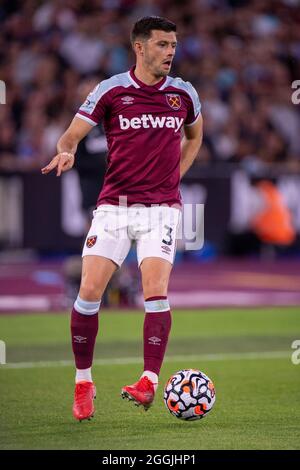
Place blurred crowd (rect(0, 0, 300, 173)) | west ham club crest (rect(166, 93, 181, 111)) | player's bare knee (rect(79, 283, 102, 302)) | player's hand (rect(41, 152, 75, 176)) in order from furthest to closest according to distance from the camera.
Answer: blurred crowd (rect(0, 0, 300, 173)) < west ham club crest (rect(166, 93, 181, 111)) < player's bare knee (rect(79, 283, 102, 302)) < player's hand (rect(41, 152, 75, 176))

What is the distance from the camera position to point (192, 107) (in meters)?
7.66

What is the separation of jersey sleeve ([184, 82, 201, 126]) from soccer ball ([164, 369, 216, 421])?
1827 mm

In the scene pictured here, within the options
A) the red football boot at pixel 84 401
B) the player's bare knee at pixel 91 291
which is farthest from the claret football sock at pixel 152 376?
the player's bare knee at pixel 91 291

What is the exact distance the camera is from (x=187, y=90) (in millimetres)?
7598

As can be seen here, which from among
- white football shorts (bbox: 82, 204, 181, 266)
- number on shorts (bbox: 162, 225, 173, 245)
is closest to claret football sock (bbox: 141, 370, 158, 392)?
white football shorts (bbox: 82, 204, 181, 266)

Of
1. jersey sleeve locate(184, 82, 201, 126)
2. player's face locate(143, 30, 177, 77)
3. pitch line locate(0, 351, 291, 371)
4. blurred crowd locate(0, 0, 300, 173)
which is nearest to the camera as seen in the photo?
player's face locate(143, 30, 177, 77)

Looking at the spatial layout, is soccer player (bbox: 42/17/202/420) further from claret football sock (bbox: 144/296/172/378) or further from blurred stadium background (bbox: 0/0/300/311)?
blurred stadium background (bbox: 0/0/300/311)

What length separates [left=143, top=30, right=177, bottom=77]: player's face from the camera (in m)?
7.34

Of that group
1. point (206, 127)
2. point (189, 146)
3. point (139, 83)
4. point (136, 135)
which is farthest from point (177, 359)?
point (206, 127)

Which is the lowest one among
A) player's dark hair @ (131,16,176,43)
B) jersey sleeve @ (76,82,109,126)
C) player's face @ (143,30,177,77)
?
jersey sleeve @ (76,82,109,126)

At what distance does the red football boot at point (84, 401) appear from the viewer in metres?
6.98

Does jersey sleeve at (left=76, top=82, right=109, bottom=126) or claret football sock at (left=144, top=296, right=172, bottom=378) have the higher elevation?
jersey sleeve at (left=76, top=82, right=109, bottom=126)

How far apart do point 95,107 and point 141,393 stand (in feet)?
6.04

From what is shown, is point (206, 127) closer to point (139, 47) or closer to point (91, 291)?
point (139, 47)
